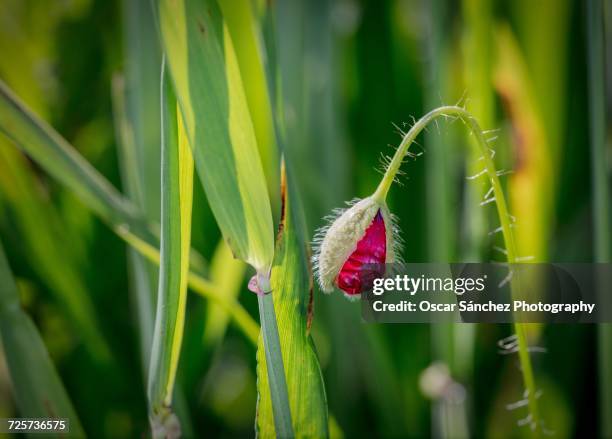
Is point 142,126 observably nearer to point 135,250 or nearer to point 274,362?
point 135,250

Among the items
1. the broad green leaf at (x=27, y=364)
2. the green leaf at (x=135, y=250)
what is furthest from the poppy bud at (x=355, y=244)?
the broad green leaf at (x=27, y=364)

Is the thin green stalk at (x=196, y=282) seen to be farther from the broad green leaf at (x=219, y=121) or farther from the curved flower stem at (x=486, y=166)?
the curved flower stem at (x=486, y=166)

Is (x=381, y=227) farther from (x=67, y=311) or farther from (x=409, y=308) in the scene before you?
(x=67, y=311)

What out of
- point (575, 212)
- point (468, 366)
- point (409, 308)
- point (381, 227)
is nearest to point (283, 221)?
point (381, 227)

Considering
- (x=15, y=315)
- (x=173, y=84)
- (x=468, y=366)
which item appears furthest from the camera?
(x=468, y=366)

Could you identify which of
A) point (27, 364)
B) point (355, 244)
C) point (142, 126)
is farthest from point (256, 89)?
point (27, 364)

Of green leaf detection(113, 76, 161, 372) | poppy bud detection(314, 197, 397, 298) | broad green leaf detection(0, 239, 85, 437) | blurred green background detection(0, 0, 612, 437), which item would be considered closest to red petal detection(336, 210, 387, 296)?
poppy bud detection(314, 197, 397, 298)

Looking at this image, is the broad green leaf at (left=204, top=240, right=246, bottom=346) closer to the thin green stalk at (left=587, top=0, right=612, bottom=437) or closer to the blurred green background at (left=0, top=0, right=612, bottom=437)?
the blurred green background at (left=0, top=0, right=612, bottom=437)
